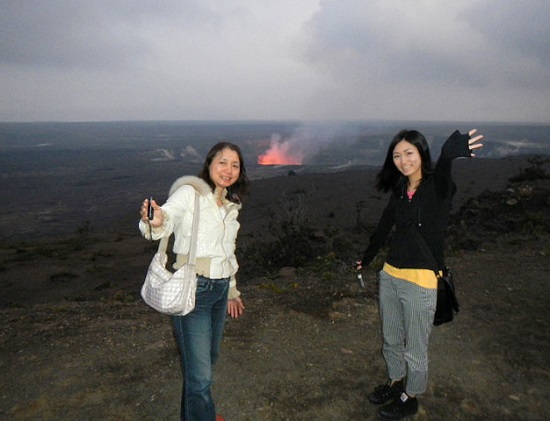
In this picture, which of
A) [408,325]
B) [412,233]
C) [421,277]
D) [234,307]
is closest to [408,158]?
[412,233]

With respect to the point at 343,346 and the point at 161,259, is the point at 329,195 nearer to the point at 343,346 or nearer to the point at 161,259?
the point at 343,346

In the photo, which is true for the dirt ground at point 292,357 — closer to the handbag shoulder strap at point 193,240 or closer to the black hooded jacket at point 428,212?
the black hooded jacket at point 428,212

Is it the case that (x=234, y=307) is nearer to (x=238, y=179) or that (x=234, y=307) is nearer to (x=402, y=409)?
(x=238, y=179)

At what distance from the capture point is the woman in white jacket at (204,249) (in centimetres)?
241

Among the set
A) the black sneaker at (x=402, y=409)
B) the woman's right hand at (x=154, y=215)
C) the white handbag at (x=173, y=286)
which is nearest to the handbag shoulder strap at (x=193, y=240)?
the white handbag at (x=173, y=286)

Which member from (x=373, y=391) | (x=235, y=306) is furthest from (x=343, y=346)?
(x=235, y=306)

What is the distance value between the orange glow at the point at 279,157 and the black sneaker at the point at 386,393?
94616 mm

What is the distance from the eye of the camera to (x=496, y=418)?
3.37 metres

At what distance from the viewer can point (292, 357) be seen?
443 cm

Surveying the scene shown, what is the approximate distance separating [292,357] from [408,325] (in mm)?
1939

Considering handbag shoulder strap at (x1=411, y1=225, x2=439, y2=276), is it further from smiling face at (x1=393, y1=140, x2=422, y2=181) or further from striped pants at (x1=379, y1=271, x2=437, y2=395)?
smiling face at (x1=393, y1=140, x2=422, y2=181)

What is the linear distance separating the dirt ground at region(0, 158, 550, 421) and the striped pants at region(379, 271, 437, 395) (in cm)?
55

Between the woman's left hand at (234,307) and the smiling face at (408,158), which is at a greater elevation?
the smiling face at (408,158)

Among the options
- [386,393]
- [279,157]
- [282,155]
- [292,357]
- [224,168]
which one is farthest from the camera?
[282,155]
